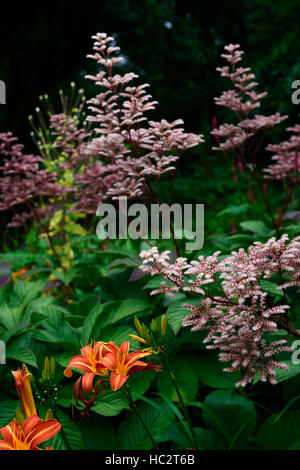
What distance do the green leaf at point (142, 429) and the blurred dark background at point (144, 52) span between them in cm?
440

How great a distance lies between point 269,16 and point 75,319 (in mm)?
5285

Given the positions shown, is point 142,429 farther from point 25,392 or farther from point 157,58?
point 157,58

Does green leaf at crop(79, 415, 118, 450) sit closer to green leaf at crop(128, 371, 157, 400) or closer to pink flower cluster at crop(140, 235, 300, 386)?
green leaf at crop(128, 371, 157, 400)

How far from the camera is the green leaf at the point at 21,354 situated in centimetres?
138

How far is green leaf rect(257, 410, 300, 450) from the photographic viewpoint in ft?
3.96

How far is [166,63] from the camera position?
8453 mm

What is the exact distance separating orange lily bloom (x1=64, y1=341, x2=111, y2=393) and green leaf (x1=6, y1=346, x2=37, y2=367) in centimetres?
43

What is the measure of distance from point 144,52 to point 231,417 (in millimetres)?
7689

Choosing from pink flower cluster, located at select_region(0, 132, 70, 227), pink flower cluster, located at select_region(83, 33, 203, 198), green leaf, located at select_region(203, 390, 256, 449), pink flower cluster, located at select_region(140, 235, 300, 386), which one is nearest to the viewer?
pink flower cluster, located at select_region(140, 235, 300, 386)

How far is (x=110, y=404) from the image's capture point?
133 centimetres

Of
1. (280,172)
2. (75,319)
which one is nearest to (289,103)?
(280,172)

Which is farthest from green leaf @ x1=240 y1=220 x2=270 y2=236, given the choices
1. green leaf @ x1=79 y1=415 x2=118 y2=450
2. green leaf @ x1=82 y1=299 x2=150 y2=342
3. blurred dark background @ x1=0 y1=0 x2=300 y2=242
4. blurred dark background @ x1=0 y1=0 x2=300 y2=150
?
blurred dark background @ x1=0 y1=0 x2=300 y2=150

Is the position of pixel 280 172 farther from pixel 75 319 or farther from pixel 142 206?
pixel 75 319

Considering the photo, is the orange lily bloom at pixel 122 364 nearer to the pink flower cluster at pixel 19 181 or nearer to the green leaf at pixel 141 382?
the green leaf at pixel 141 382
